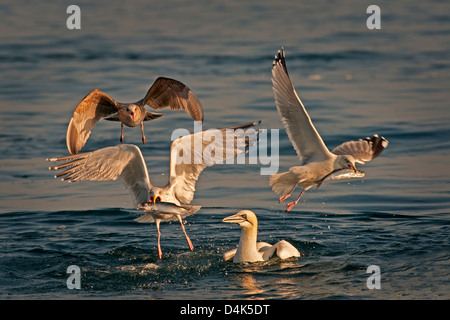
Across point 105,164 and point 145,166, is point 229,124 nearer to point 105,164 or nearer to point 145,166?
point 145,166

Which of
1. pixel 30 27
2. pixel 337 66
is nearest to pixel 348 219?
pixel 337 66

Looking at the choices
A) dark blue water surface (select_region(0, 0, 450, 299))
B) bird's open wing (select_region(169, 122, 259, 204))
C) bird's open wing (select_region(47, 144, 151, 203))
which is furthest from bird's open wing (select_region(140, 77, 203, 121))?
dark blue water surface (select_region(0, 0, 450, 299))

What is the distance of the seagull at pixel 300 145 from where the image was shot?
8641 millimetres

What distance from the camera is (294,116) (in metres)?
8.75

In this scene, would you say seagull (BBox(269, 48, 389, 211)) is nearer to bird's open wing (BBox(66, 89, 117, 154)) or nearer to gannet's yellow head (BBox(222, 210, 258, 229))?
gannet's yellow head (BBox(222, 210, 258, 229))

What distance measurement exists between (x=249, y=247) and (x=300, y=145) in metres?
1.42

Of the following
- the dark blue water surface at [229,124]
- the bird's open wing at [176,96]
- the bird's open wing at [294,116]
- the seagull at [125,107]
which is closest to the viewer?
the dark blue water surface at [229,124]

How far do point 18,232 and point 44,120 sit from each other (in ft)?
18.5

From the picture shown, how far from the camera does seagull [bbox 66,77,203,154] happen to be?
353 inches

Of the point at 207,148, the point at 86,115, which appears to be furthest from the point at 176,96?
the point at 207,148

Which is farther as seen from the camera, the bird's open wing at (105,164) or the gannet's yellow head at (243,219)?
the gannet's yellow head at (243,219)

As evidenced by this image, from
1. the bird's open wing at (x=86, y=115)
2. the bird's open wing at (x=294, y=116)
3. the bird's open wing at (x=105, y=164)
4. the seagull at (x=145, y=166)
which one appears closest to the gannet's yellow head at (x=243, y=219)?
the seagull at (x=145, y=166)

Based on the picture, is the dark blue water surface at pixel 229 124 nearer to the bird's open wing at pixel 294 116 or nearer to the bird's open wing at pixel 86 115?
the bird's open wing at pixel 294 116

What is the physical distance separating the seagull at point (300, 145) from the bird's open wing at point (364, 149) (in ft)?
0.35
